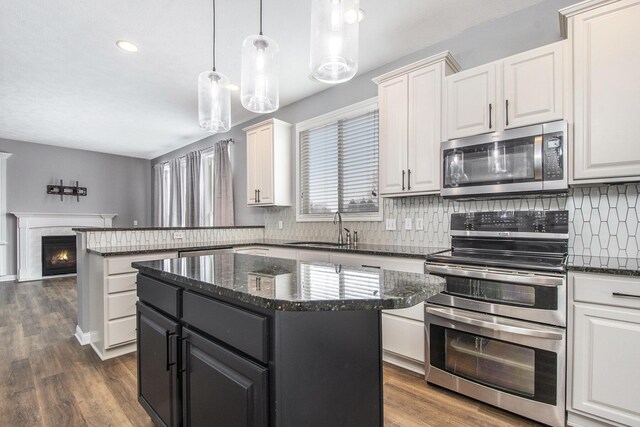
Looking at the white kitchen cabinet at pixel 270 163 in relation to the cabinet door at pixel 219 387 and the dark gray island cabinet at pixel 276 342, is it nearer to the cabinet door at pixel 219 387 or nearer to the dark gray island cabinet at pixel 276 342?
the dark gray island cabinet at pixel 276 342

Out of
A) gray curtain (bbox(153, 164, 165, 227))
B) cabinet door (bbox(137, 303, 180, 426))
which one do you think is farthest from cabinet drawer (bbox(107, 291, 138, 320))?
gray curtain (bbox(153, 164, 165, 227))

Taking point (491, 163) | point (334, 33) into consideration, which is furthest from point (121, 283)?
point (491, 163)

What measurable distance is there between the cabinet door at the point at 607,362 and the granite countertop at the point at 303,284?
1157 millimetres

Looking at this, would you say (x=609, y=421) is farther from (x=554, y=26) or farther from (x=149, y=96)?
(x=149, y=96)

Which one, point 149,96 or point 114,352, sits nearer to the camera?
point 114,352

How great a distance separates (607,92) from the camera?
1.84 meters

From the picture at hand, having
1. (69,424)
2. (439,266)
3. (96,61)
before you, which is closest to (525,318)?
(439,266)

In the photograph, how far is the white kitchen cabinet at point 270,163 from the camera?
13.6 feet

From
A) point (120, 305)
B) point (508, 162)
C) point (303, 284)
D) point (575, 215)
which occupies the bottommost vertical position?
point (120, 305)

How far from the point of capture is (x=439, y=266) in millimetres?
2152

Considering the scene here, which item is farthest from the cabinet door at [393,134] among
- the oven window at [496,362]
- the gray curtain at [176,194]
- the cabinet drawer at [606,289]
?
the gray curtain at [176,194]

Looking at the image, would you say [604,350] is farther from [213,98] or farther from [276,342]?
[213,98]

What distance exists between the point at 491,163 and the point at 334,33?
5.03 feet

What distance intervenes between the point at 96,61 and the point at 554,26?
4134 mm
